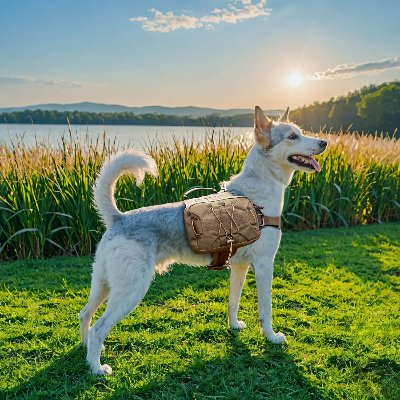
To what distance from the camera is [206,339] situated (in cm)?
429

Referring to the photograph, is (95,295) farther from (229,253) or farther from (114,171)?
(229,253)

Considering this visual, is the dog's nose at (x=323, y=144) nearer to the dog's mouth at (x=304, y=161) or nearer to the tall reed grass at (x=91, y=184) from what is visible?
the dog's mouth at (x=304, y=161)

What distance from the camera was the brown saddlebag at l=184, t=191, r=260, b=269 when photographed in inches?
144

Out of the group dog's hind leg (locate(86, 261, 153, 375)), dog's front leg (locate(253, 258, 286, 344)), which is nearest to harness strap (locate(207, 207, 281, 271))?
dog's front leg (locate(253, 258, 286, 344))

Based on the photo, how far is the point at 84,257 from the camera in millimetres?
7059

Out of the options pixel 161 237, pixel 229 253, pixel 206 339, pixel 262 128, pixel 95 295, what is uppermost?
pixel 262 128

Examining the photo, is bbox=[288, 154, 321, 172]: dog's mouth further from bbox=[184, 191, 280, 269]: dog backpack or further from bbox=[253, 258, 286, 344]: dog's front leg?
bbox=[253, 258, 286, 344]: dog's front leg

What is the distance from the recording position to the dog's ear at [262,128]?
3959mm

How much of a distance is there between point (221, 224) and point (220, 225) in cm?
1

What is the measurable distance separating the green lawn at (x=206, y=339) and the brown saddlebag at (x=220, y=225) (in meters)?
0.89

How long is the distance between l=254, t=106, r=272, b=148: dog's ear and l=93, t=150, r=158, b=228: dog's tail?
1035 millimetres

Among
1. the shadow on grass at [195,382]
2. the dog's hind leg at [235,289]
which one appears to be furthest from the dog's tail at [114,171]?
the dog's hind leg at [235,289]

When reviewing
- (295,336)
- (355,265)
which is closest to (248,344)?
(295,336)

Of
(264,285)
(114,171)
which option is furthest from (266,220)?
(114,171)
